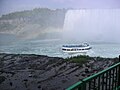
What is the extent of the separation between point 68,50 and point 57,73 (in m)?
13.9

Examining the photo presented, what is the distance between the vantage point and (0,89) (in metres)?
9.36

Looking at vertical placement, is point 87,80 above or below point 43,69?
above

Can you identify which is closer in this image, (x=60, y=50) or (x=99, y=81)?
(x=99, y=81)

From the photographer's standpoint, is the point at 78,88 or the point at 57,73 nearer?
the point at 78,88

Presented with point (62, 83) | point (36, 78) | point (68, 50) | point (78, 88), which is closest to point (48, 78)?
point (36, 78)

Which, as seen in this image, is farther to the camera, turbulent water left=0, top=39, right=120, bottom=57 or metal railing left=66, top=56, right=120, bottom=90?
turbulent water left=0, top=39, right=120, bottom=57

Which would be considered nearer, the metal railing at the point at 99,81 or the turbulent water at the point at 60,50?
the metal railing at the point at 99,81

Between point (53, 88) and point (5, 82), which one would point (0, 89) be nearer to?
point (5, 82)

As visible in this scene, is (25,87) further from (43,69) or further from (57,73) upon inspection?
(43,69)

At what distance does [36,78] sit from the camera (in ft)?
38.3

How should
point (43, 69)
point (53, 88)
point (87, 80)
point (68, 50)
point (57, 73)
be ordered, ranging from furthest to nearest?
point (68, 50)
point (43, 69)
point (57, 73)
point (53, 88)
point (87, 80)

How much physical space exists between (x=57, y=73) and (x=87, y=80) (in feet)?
36.5

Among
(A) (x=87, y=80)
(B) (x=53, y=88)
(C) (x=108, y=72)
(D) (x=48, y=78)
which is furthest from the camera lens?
(D) (x=48, y=78)

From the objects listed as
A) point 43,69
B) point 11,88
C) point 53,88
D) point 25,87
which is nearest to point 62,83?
point 53,88
